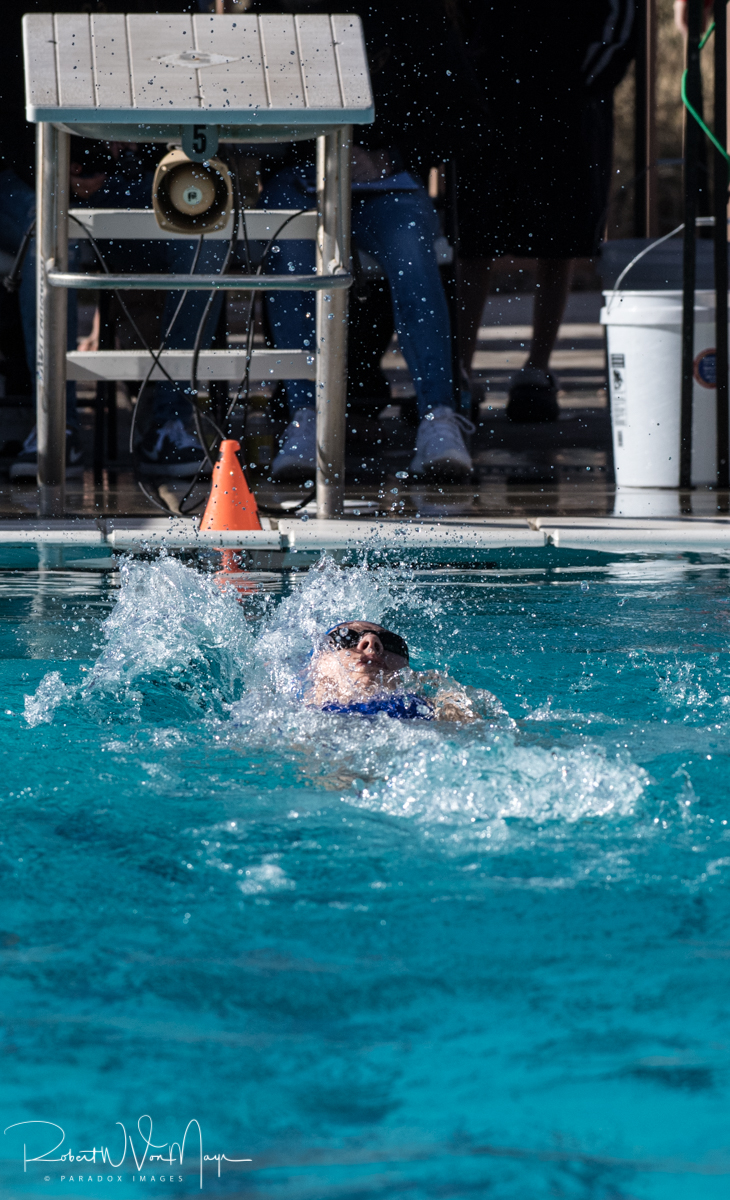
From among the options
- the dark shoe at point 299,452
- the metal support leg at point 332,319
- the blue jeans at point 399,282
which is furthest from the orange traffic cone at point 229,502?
the blue jeans at point 399,282

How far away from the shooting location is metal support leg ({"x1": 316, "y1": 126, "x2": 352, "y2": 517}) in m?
4.86

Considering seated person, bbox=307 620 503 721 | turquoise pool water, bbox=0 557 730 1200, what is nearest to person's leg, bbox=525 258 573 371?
turquoise pool water, bbox=0 557 730 1200

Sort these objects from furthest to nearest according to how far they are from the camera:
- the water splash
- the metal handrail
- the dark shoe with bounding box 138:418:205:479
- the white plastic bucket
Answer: the dark shoe with bounding box 138:418:205:479 < the white plastic bucket < the metal handrail < the water splash

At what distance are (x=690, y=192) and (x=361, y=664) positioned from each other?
3.20m

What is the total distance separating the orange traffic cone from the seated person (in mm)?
1685

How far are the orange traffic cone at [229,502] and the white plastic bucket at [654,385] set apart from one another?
1727 millimetres

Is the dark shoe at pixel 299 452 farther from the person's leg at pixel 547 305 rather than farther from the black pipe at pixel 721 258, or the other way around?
the person's leg at pixel 547 305

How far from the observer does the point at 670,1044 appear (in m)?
1.64

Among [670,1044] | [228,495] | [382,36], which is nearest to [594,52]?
[382,36]

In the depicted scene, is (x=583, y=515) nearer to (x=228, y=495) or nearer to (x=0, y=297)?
(x=228, y=495)

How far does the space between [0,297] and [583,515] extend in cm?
400

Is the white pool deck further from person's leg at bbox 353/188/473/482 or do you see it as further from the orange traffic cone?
person's leg at bbox 353/188/473/482

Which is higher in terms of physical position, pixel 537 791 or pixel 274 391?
pixel 274 391

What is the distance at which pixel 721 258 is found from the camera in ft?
18.1
